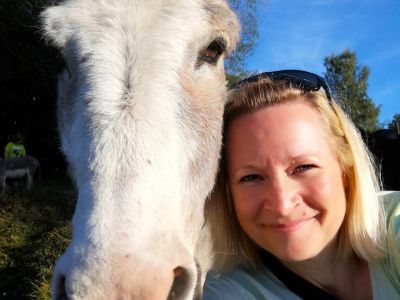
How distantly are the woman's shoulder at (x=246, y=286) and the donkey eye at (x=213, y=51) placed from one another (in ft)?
4.25

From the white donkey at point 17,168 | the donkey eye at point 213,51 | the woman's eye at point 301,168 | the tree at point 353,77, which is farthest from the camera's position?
the tree at point 353,77

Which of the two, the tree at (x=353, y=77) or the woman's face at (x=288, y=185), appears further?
the tree at (x=353, y=77)

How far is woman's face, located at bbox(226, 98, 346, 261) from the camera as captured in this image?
87.4 inches

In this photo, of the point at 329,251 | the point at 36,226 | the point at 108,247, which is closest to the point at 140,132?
the point at 108,247

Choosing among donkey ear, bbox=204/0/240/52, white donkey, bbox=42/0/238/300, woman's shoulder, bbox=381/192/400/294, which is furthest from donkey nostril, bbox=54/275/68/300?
donkey ear, bbox=204/0/240/52

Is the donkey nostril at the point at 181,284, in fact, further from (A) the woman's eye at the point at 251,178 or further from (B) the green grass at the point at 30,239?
(B) the green grass at the point at 30,239

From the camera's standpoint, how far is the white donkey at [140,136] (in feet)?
5.42

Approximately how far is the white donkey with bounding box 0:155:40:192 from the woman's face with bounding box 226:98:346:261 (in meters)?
14.7

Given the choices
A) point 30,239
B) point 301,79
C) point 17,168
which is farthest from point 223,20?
point 17,168

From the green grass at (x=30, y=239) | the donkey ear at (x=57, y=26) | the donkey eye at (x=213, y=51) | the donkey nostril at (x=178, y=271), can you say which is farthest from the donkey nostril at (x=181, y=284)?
the green grass at (x=30, y=239)

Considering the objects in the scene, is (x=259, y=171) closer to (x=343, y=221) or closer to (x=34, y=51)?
(x=343, y=221)

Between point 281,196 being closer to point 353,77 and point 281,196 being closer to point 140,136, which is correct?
point 140,136

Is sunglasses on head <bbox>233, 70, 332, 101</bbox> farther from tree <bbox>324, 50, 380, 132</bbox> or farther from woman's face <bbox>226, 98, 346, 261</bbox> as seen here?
tree <bbox>324, 50, 380, 132</bbox>

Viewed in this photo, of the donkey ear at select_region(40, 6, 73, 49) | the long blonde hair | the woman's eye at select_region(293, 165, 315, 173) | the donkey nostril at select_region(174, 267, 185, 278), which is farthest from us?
the donkey ear at select_region(40, 6, 73, 49)
